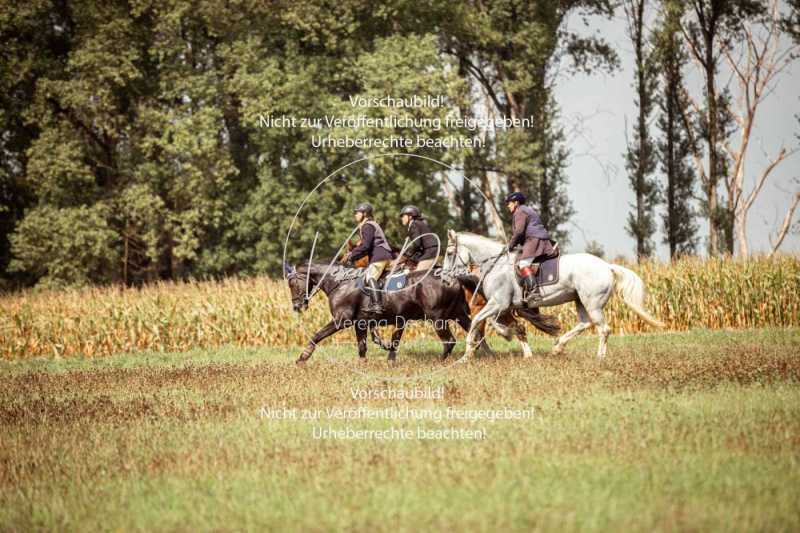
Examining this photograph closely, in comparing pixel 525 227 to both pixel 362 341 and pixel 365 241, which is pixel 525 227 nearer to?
pixel 365 241

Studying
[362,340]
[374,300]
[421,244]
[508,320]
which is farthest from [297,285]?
[508,320]

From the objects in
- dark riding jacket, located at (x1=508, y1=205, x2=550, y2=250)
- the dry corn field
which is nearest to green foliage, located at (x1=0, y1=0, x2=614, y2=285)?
the dry corn field

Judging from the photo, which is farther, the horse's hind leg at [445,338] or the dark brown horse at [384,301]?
the horse's hind leg at [445,338]

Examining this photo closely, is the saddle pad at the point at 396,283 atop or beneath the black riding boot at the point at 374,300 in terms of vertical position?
atop

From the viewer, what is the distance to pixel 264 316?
70.9ft

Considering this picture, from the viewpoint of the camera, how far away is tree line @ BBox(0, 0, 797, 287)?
3284 cm

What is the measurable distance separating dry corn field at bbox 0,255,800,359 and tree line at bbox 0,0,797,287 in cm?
1014

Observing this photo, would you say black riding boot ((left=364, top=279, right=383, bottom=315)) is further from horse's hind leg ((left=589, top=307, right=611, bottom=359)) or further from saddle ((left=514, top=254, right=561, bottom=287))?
horse's hind leg ((left=589, top=307, right=611, bottom=359))

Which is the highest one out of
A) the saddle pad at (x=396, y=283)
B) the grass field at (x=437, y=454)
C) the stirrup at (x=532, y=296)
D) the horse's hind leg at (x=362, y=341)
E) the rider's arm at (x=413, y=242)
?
the rider's arm at (x=413, y=242)

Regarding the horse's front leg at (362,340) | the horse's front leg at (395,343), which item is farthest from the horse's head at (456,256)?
the horse's front leg at (362,340)

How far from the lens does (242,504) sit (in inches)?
278

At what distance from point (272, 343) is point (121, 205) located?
1604 cm

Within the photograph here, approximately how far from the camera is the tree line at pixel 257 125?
32.8 m

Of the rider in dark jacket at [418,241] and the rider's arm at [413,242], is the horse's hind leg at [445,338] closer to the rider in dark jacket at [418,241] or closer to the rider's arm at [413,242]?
the rider in dark jacket at [418,241]
